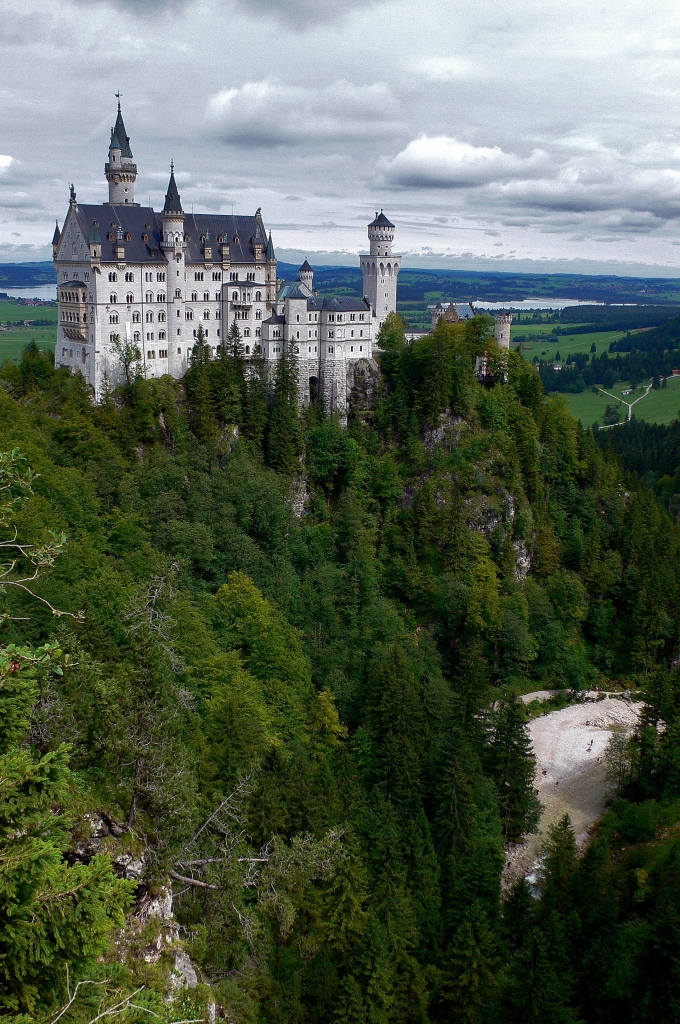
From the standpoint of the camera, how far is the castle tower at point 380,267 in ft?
268

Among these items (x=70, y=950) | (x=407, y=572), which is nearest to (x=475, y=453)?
(x=407, y=572)

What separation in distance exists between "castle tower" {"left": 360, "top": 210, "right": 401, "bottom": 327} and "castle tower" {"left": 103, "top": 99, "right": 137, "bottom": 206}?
22.9 metres

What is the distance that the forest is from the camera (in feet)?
75.5

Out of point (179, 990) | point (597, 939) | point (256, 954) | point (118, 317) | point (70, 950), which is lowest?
point (597, 939)

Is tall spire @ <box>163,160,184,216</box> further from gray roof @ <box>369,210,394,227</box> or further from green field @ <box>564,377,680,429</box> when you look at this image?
green field @ <box>564,377,680,429</box>

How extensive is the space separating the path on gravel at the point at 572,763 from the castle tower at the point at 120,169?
55550mm

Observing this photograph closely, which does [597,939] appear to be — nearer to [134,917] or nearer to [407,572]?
[134,917]

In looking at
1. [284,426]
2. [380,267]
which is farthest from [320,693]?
[380,267]

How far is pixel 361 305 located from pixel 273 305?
8.30m

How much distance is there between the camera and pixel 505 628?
70.6 metres

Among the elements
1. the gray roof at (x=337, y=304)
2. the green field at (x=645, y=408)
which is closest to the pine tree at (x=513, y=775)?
the gray roof at (x=337, y=304)

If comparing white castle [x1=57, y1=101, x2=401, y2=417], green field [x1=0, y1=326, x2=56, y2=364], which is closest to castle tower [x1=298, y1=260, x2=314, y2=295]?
white castle [x1=57, y1=101, x2=401, y2=417]

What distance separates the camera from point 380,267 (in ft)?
268

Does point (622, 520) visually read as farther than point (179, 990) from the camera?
Yes
